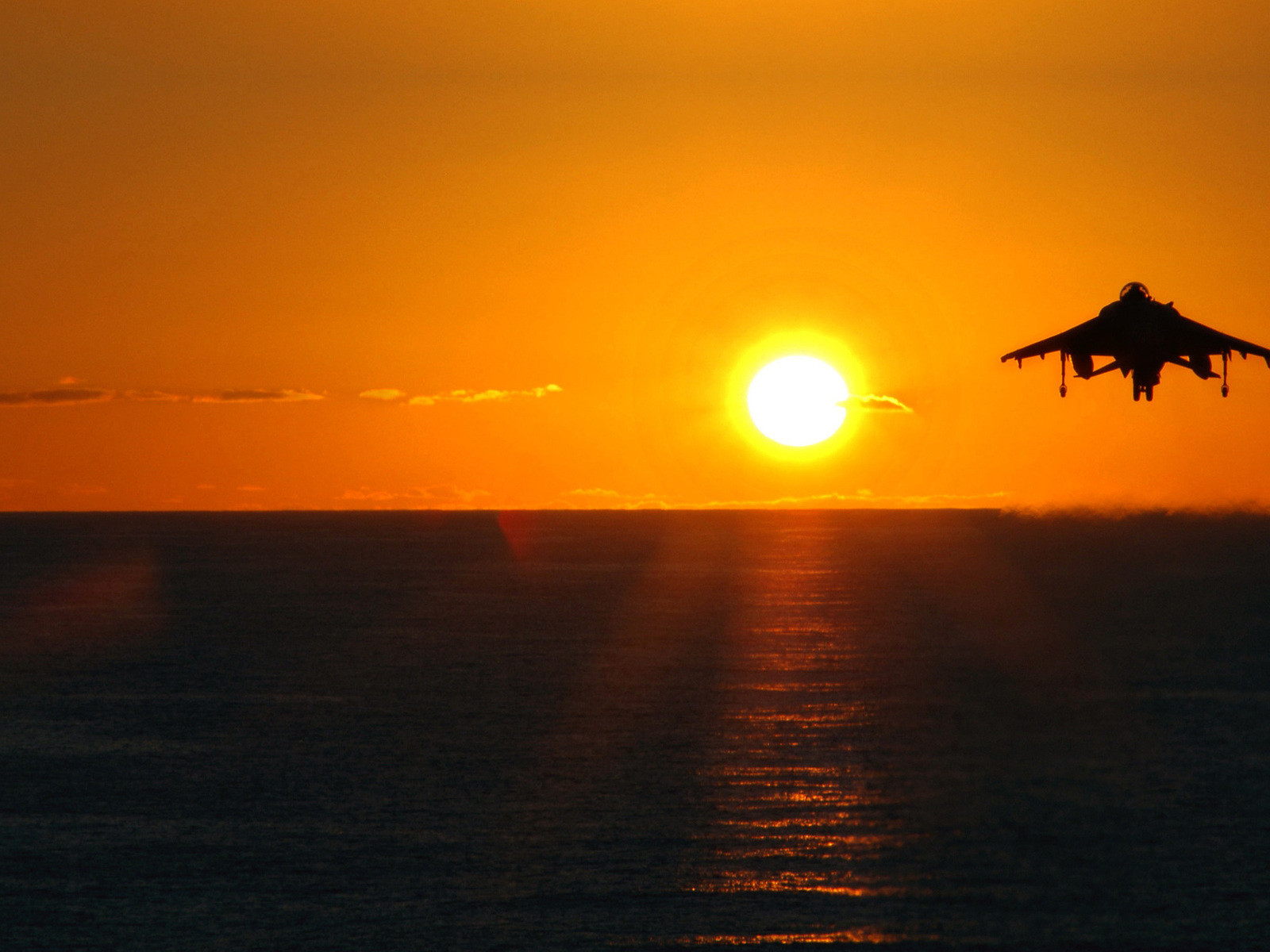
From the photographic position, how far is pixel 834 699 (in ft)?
392

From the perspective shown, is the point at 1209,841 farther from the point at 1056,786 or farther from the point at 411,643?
the point at 411,643

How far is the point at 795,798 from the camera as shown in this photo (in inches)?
3346

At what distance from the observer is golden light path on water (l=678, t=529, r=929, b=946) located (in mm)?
68375

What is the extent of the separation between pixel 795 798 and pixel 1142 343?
4673cm

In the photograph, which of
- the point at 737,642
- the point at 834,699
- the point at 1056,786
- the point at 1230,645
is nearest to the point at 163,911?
the point at 1056,786

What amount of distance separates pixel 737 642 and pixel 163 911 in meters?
107

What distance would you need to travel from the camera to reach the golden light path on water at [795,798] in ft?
224

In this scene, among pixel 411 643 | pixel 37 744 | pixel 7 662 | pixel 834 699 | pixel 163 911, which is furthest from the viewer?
pixel 411 643

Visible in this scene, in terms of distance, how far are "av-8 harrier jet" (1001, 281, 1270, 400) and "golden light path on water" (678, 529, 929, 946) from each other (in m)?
30.2

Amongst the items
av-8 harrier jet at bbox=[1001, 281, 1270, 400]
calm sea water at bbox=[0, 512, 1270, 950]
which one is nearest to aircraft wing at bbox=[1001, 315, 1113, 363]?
av-8 harrier jet at bbox=[1001, 281, 1270, 400]

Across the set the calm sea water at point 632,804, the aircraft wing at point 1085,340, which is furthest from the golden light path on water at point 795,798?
the aircraft wing at point 1085,340

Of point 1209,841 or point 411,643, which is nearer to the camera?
point 1209,841

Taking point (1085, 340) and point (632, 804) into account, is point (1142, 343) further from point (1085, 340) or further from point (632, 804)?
point (632, 804)

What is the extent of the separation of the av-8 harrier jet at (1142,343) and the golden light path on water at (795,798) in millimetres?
30211
